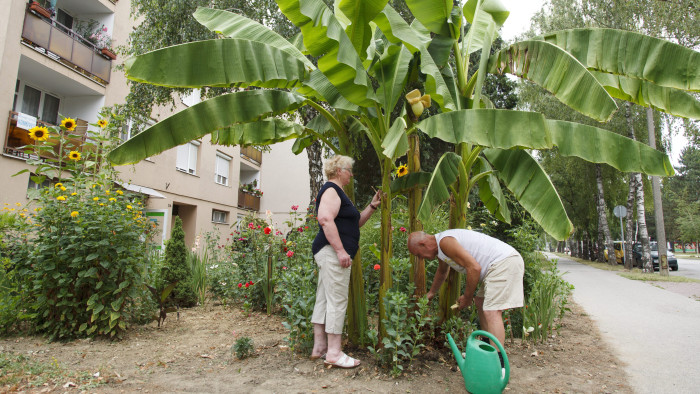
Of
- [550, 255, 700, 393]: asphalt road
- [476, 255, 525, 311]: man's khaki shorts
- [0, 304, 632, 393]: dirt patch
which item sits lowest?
[0, 304, 632, 393]: dirt patch

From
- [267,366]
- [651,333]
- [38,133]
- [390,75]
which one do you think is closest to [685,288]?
[651,333]

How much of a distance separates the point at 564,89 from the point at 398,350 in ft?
9.45

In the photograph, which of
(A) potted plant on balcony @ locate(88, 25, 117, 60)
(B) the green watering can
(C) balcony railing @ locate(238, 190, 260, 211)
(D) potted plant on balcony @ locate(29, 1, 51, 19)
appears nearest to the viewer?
(B) the green watering can

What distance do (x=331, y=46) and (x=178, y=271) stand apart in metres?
4.77

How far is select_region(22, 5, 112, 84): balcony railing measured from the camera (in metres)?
11.1

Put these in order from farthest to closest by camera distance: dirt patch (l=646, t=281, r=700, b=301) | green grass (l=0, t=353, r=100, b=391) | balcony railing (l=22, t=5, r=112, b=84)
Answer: balcony railing (l=22, t=5, r=112, b=84), dirt patch (l=646, t=281, r=700, b=301), green grass (l=0, t=353, r=100, b=391)

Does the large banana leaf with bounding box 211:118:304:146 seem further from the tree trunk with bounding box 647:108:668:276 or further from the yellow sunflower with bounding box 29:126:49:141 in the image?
the tree trunk with bounding box 647:108:668:276

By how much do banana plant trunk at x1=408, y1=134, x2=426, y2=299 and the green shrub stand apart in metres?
4.23

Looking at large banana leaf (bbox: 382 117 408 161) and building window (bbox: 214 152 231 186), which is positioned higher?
building window (bbox: 214 152 231 186)

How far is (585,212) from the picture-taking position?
24.5 metres

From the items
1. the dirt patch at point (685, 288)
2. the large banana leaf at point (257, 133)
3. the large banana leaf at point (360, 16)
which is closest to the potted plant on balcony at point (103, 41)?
the large banana leaf at point (257, 133)

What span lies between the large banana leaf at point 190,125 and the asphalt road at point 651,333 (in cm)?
435

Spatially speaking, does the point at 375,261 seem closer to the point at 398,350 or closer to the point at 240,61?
the point at 398,350

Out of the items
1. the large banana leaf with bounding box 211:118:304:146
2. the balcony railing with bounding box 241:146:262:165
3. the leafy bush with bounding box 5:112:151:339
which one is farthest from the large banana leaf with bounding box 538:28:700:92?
the balcony railing with bounding box 241:146:262:165
